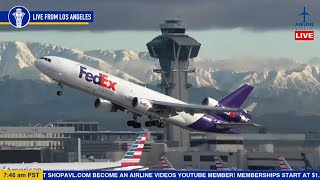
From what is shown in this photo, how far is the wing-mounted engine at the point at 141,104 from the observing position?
370 ft

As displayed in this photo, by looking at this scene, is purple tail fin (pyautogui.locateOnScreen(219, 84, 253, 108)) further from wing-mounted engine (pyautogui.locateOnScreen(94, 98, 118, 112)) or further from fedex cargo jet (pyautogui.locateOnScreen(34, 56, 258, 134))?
wing-mounted engine (pyautogui.locateOnScreen(94, 98, 118, 112))

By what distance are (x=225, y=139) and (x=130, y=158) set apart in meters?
43.5

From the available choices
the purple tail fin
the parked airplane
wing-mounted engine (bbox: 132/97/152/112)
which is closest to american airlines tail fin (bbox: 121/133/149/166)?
the parked airplane

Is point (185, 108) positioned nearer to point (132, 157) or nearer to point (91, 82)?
point (132, 157)

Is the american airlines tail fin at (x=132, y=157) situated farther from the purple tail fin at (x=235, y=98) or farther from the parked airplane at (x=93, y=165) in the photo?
the purple tail fin at (x=235, y=98)

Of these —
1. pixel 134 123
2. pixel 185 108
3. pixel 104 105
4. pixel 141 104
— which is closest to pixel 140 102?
pixel 141 104

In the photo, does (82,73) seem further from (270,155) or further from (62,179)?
(270,155)

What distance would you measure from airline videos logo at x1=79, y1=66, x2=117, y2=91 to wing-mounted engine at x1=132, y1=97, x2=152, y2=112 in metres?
3.12

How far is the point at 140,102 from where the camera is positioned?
113562 millimetres

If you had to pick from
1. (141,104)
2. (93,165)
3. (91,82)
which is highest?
(91,82)

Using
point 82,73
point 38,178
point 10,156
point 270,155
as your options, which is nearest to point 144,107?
point 82,73

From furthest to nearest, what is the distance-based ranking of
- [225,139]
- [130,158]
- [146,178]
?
[225,139] → [130,158] → [146,178]

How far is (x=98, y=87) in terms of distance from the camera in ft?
362

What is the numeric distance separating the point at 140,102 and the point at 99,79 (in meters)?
6.40
